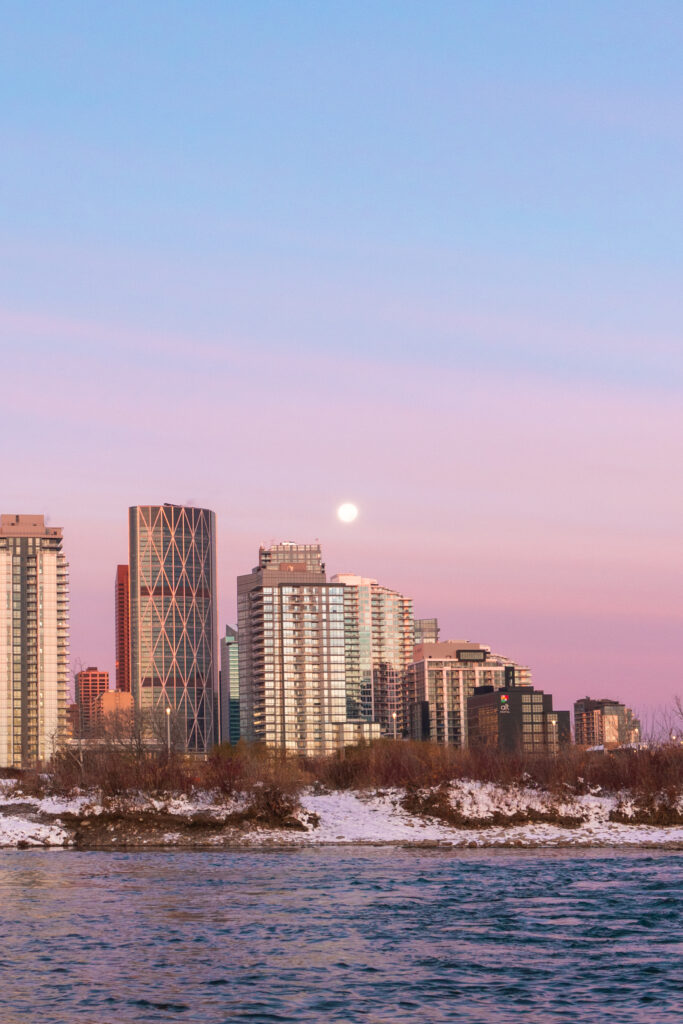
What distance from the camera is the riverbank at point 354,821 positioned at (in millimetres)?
58000

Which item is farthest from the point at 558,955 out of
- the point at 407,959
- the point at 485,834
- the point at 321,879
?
the point at 485,834

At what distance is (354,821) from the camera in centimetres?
6241

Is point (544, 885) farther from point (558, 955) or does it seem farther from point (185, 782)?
point (185, 782)

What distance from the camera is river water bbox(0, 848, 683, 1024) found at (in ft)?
70.1

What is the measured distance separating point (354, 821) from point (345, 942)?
34.3 meters

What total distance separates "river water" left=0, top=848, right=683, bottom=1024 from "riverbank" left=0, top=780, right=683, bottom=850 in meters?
10.9

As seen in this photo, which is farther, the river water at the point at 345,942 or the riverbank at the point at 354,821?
the riverbank at the point at 354,821

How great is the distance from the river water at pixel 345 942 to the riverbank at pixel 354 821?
10.9 metres

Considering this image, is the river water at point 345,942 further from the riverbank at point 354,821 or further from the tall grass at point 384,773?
the tall grass at point 384,773

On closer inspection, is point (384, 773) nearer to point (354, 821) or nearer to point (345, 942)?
point (354, 821)

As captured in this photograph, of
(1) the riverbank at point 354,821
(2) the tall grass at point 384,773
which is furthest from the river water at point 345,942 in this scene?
(2) the tall grass at point 384,773

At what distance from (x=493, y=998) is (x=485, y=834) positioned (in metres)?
38.1

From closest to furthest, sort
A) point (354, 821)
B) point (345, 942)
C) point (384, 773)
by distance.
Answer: point (345, 942)
point (354, 821)
point (384, 773)

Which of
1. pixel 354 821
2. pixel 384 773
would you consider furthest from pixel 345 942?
pixel 384 773
